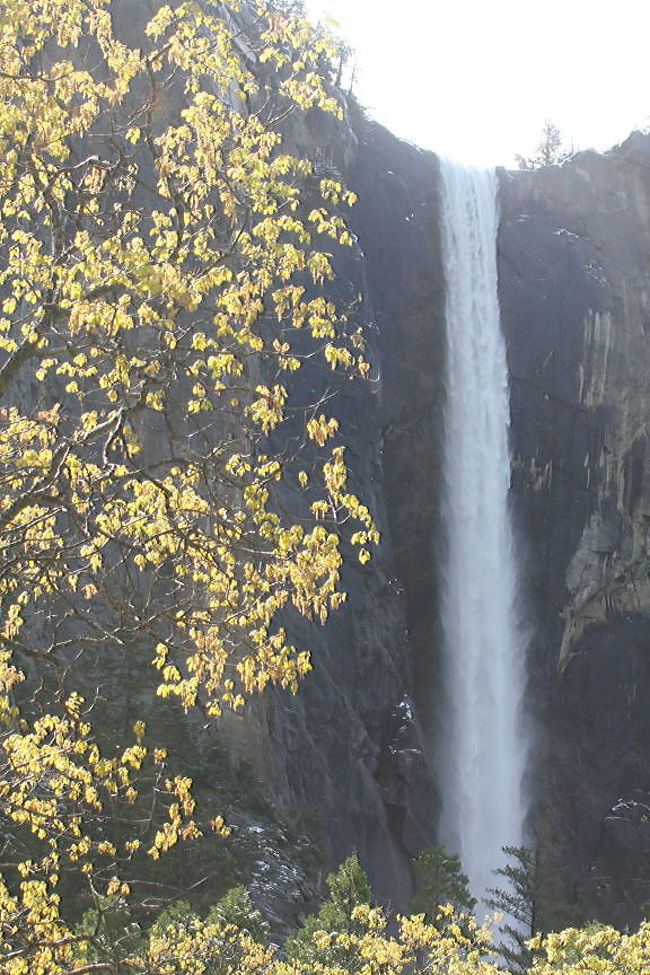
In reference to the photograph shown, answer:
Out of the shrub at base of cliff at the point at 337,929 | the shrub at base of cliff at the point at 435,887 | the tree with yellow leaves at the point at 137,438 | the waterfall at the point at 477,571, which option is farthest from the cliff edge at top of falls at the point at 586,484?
the tree with yellow leaves at the point at 137,438

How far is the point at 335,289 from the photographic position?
36.1 m

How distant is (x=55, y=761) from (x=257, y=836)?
15905 millimetres

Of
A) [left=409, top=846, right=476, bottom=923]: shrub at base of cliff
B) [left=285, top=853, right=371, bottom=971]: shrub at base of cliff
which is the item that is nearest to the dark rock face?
[left=409, top=846, right=476, bottom=923]: shrub at base of cliff

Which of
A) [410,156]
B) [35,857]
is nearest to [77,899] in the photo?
[35,857]

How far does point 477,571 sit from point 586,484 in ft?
17.3

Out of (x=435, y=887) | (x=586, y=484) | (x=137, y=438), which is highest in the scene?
(x=586, y=484)

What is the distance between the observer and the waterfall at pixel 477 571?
37281 millimetres

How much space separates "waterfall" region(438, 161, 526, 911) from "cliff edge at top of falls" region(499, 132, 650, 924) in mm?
733

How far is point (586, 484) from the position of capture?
41094 mm

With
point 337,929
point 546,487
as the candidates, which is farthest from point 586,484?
point 337,929

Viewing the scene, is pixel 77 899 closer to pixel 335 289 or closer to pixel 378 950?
pixel 378 950

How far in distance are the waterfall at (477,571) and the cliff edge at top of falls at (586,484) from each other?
2.41 feet

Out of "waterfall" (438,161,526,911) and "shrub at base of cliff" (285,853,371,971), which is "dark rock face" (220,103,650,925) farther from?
"shrub at base of cliff" (285,853,371,971)

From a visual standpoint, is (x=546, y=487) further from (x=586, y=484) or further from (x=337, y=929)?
(x=337, y=929)
